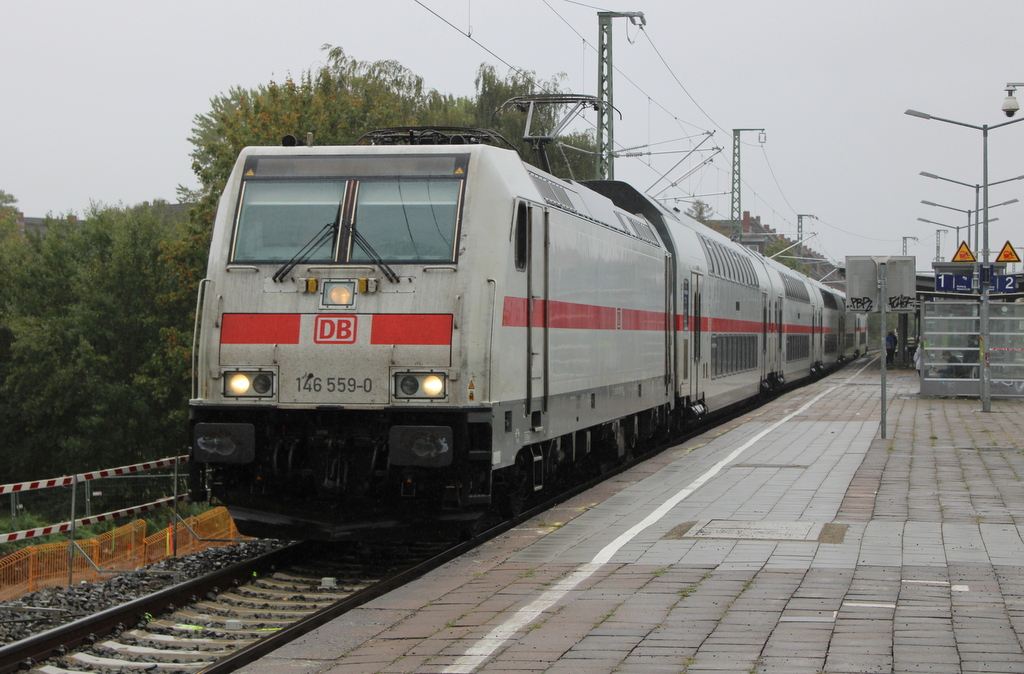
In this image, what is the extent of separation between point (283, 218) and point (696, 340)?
479 inches

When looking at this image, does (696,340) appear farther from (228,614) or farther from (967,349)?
(228,614)

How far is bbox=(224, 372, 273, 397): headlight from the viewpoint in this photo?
941cm

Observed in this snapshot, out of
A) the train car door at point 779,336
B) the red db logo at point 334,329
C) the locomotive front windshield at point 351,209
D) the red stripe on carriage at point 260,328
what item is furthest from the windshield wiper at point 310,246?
the train car door at point 779,336

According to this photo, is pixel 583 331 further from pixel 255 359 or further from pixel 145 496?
pixel 145 496

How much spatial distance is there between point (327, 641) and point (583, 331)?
6.44 m

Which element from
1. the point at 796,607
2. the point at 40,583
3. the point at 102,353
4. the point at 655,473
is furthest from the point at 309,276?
the point at 102,353

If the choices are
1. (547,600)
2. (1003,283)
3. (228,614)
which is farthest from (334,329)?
(1003,283)

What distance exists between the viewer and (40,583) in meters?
17.7

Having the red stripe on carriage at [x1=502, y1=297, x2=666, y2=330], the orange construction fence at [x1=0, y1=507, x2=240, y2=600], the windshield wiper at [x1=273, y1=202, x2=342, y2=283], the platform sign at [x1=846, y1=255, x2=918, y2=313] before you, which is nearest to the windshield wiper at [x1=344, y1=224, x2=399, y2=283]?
the windshield wiper at [x1=273, y1=202, x2=342, y2=283]

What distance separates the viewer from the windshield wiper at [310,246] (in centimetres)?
959

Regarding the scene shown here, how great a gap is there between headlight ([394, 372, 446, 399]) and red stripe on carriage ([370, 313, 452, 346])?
0.25 metres

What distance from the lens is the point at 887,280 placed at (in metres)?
19.6

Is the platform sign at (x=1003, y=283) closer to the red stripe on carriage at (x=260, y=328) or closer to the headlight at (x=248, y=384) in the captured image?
the red stripe on carriage at (x=260, y=328)

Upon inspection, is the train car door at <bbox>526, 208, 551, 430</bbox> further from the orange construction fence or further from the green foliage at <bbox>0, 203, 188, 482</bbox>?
the green foliage at <bbox>0, 203, 188, 482</bbox>
